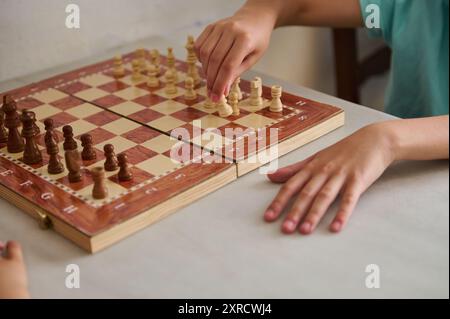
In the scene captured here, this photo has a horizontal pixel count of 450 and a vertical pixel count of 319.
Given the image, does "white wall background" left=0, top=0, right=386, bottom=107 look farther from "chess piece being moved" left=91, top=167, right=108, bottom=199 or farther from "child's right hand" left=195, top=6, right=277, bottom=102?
"chess piece being moved" left=91, top=167, right=108, bottom=199

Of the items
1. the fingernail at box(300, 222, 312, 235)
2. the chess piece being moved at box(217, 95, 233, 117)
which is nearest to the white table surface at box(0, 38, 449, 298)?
the fingernail at box(300, 222, 312, 235)

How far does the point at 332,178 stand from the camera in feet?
3.59

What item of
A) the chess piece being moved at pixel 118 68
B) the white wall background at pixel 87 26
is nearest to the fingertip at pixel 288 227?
the chess piece being moved at pixel 118 68

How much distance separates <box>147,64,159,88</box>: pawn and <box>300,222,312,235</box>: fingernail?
67 centimetres

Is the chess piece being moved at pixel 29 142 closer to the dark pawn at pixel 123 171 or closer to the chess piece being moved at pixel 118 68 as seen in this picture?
the dark pawn at pixel 123 171

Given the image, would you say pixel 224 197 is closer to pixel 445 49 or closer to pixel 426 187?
pixel 426 187

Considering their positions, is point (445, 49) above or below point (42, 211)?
above

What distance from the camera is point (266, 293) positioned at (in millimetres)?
906

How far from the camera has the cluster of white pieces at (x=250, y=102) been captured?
1.37m

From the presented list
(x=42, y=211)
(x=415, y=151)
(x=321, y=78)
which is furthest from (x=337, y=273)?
(x=321, y=78)

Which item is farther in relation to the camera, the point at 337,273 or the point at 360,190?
the point at 360,190

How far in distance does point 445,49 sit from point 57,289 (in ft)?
3.66

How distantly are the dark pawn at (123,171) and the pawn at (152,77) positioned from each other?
1.47ft
